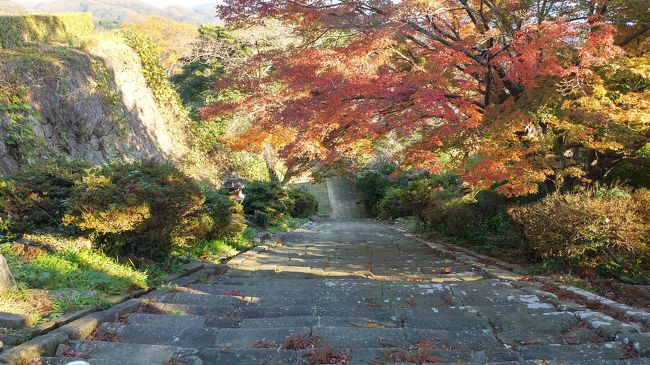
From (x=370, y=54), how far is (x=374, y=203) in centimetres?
2323

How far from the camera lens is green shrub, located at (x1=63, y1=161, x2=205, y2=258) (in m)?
5.39

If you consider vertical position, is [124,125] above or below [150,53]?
below

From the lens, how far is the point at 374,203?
30422 mm

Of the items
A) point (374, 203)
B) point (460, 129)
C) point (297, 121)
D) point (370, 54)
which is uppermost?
point (370, 54)

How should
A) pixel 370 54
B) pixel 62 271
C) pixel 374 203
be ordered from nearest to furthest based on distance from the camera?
pixel 62 271 → pixel 370 54 → pixel 374 203

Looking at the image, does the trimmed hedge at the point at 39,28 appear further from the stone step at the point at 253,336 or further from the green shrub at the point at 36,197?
the stone step at the point at 253,336

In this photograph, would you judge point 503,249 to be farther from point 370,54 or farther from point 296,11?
point 296,11

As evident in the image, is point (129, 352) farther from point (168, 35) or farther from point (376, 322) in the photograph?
point (168, 35)

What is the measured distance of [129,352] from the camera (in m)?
3.05

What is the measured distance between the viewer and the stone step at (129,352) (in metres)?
2.96

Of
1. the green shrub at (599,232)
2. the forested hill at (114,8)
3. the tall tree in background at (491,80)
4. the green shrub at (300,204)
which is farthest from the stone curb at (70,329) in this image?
the forested hill at (114,8)

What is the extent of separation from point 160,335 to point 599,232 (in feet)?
16.9

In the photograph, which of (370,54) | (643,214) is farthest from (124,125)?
(643,214)

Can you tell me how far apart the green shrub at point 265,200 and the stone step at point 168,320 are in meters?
10.1
